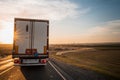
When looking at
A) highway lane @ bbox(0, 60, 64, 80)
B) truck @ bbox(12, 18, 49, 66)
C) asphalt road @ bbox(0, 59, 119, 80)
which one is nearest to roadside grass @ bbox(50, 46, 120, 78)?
asphalt road @ bbox(0, 59, 119, 80)

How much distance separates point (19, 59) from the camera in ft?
44.3

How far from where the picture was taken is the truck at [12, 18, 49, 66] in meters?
13.0

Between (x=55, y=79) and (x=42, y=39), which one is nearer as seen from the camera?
(x=55, y=79)

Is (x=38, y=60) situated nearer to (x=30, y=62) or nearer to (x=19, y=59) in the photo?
(x=30, y=62)

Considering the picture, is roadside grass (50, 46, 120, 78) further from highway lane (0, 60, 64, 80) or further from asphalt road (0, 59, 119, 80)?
highway lane (0, 60, 64, 80)

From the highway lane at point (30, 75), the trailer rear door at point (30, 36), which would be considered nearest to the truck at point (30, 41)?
the trailer rear door at point (30, 36)

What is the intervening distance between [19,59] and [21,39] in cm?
172

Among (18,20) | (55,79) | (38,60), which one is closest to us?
(55,79)

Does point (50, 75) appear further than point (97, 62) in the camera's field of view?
No

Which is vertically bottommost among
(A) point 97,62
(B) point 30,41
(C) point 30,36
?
(A) point 97,62

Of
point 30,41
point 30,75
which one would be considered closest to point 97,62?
point 30,41

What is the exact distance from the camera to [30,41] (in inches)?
528

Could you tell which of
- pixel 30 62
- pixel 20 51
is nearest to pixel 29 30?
pixel 20 51

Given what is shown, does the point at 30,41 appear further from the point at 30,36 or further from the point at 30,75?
the point at 30,75
